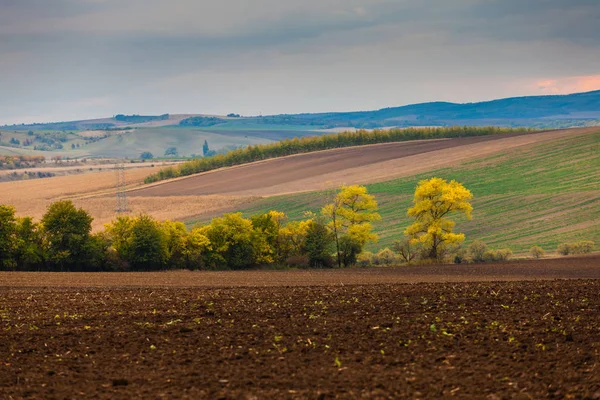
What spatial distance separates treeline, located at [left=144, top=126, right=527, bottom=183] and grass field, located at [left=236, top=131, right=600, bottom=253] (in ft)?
138

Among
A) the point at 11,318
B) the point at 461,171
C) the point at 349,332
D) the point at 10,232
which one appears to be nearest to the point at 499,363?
the point at 349,332

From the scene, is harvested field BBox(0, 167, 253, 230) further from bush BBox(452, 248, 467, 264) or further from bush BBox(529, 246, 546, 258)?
bush BBox(529, 246, 546, 258)

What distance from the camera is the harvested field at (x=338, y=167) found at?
4638 inches

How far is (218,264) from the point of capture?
58.1 m

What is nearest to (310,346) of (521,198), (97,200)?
(521,198)

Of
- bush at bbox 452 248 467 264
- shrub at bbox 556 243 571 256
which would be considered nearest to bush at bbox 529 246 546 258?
shrub at bbox 556 243 571 256

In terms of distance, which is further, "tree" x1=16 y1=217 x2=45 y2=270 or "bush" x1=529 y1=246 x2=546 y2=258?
"bush" x1=529 y1=246 x2=546 y2=258

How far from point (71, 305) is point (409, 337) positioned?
1422cm

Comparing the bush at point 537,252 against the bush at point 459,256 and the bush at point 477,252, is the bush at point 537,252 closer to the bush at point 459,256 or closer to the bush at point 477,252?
the bush at point 477,252

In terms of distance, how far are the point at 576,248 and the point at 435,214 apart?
11.8m

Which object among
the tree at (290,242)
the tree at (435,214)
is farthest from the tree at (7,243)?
the tree at (435,214)

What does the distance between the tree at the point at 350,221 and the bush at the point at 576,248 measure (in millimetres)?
15604

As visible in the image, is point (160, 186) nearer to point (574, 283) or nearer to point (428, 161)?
point (428, 161)

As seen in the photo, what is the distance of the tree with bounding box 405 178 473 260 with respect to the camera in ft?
208
